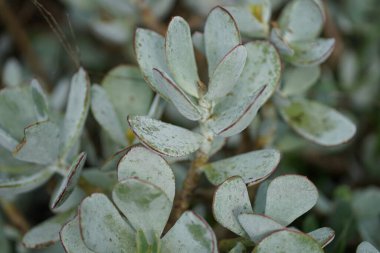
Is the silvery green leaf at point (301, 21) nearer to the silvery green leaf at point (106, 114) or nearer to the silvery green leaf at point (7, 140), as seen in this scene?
the silvery green leaf at point (106, 114)

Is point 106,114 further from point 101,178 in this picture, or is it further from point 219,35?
point 219,35

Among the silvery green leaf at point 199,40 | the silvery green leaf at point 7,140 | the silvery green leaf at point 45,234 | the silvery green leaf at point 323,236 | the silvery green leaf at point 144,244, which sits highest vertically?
the silvery green leaf at point 199,40

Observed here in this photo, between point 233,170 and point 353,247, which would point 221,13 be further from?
point 353,247

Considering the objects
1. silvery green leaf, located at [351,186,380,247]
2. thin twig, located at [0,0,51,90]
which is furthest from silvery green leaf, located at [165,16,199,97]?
thin twig, located at [0,0,51,90]

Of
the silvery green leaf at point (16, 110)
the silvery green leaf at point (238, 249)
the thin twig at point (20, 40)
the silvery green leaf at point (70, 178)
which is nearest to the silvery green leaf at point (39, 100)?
the silvery green leaf at point (16, 110)

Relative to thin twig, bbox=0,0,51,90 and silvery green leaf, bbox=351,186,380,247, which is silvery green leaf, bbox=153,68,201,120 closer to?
silvery green leaf, bbox=351,186,380,247
